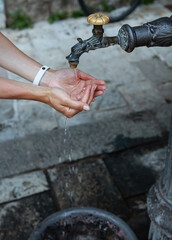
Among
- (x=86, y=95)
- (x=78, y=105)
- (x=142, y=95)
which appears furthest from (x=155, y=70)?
(x=78, y=105)

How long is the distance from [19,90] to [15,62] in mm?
432

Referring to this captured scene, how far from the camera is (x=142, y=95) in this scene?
3500 millimetres

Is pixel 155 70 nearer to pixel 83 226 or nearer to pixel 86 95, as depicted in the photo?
pixel 86 95

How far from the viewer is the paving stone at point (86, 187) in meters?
2.54

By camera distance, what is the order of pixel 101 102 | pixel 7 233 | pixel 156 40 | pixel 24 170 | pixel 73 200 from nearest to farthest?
1. pixel 156 40
2. pixel 7 233
3. pixel 73 200
4. pixel 24 170
5. pixel 101 102

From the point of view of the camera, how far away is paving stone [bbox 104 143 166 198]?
2.67 m

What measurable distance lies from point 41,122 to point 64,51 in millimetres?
1291

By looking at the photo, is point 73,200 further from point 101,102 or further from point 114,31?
point 114,31

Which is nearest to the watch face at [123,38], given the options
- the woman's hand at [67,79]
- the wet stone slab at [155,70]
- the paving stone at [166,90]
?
the woman's hand at [67,79]

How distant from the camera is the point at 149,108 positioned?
3318 millimetres

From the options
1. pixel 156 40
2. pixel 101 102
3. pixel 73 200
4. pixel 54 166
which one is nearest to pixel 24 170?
pixel 54 166

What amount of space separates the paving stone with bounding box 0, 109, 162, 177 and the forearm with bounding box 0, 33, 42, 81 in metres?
0.84

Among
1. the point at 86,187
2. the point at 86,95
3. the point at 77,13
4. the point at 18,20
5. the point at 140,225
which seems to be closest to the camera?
the point at 86,95

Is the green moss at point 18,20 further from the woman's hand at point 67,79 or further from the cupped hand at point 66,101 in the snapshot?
the cupped hand at point 66,101
